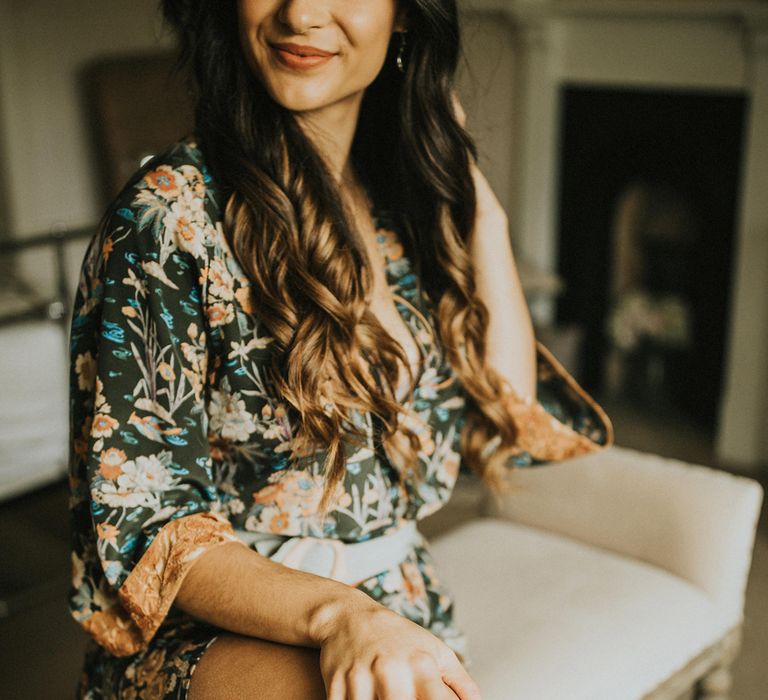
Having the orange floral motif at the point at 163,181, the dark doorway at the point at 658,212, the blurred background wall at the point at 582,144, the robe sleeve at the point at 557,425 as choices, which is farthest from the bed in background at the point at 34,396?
the dark doorway at the point at 658,212

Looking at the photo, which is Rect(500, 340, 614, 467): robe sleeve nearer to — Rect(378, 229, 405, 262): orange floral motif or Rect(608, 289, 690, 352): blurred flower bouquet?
Rect(378, 229, 405, 262): orange floral motif

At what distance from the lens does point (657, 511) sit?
158 cm

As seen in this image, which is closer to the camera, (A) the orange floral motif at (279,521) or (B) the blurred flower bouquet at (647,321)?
(A) the orange floral motif at (279,521)

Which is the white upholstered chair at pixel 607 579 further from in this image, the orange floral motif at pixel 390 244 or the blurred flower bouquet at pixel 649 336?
the blurred flower bouquet at pixel 649 336

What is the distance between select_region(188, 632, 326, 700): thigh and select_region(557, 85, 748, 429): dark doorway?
2.95m

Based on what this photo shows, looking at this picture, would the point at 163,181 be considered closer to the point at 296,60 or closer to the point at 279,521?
the point at 296,60

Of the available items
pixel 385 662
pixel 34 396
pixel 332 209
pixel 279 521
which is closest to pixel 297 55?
pixel 332 209

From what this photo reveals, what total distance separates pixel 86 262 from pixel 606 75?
3092 mm

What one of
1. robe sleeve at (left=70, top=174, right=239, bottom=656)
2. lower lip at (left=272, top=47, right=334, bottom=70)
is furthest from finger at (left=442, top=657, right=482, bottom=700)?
lower lip at (left=272, top=47, right=334, bottom=70)

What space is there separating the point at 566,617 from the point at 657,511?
250mm

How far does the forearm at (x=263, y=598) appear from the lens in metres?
0.87

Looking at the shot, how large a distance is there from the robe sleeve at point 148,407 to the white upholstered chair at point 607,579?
55 cm

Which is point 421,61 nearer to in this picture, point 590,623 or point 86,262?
point 86,262

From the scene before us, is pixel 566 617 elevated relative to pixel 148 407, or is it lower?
lower
